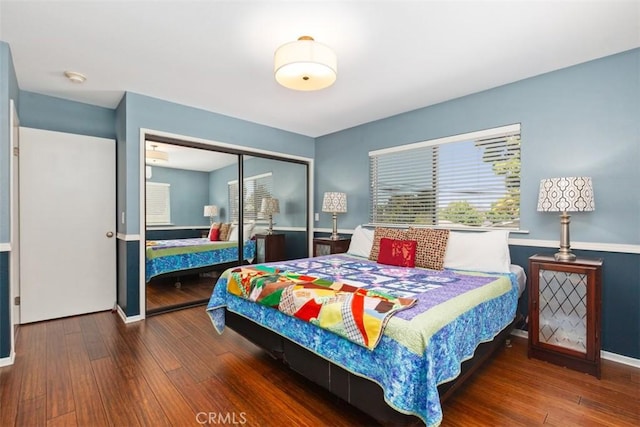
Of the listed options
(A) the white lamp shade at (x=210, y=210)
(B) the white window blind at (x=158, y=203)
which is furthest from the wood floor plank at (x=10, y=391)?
(A) the white lamp shade at (x=210, y=210)

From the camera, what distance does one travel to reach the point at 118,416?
1734mm

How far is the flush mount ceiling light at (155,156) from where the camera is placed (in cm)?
350

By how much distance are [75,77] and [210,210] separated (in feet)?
6.31

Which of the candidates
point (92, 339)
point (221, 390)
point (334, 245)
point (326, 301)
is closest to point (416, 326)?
point (326, 301)

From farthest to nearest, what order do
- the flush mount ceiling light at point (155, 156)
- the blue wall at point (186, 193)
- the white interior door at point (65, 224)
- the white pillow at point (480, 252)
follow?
the blue wall at point (186, 193) < the flush mount ceiling light at point (155, 156) < the white interior door at point (65, 224) < the white pillow at point (480, 252)

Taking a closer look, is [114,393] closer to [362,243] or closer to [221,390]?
[221,390]

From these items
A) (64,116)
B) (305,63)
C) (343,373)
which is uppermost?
(64,116)

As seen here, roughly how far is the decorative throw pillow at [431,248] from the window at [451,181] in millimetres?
544

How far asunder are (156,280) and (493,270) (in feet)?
11.8

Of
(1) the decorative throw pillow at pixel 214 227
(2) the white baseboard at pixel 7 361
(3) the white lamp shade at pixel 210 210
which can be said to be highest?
(3) the white lamp shade at pixel 210 210

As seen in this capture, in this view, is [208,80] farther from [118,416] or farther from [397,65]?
[118,416]

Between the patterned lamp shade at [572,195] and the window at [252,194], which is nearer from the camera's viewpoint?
the patterned lamp shade at [572,195]

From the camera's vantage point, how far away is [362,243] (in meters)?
3.69

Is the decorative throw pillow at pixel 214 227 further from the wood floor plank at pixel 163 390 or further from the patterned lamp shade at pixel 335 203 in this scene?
the wood floor plank at pixel 163 390
